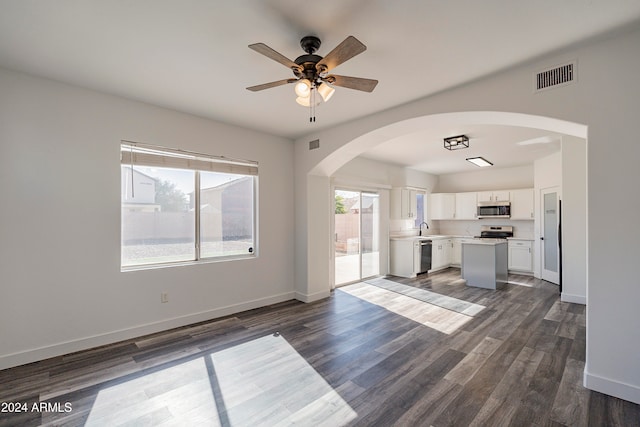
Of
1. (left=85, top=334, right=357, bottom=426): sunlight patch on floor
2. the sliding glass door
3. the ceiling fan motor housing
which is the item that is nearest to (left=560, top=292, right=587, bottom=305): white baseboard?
the sliding glass door

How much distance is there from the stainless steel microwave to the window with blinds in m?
6.20

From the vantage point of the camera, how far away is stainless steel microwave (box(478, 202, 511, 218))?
7.31 m

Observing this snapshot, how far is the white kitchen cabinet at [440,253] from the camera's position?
7539 millimetres

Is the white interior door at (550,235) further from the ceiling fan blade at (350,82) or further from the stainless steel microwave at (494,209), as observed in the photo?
the ceiling fan blade at (350,82)

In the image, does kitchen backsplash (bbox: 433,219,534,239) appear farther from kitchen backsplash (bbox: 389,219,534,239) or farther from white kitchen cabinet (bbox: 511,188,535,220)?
white kitchen cabinet (bbox: 511,188,535,220)

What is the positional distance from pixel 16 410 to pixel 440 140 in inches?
235

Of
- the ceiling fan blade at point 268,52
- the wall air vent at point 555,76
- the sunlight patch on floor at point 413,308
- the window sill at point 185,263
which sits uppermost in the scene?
the wall air vent at point 555,76

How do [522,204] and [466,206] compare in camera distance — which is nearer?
[522,204]

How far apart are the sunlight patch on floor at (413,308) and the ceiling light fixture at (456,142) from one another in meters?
2.77

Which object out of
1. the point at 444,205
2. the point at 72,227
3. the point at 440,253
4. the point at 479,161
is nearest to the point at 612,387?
the point at 72,227

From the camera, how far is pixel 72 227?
306 cm

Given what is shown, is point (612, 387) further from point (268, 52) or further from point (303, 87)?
point (268, 52)

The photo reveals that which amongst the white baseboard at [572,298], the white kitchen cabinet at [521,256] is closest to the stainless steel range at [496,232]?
the white kitchen cabinet at [521,256]

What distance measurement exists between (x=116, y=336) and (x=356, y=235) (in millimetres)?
4503
